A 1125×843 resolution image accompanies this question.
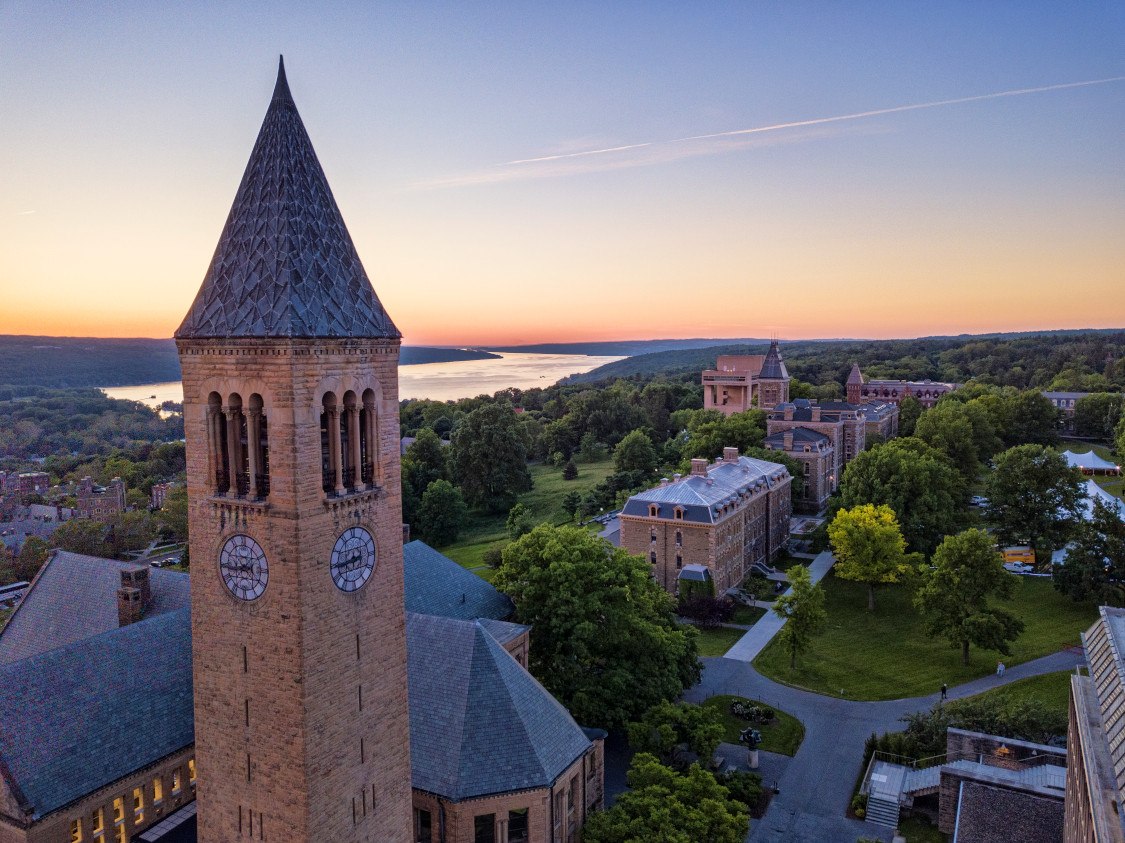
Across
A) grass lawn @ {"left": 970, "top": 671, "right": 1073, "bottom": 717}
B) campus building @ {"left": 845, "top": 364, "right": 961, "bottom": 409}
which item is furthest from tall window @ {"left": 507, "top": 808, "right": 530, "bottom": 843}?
campus building @ {"left": 845, "top": 364, "right": 961, "bottom": 409}

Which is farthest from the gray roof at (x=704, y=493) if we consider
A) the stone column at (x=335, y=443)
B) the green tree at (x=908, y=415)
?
the green tree at (x=908, y=415)

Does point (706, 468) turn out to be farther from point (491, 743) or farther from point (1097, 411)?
point (1097, 411)

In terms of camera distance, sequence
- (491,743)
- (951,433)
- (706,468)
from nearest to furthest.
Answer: (491,743)
(706,468)
(951,433)

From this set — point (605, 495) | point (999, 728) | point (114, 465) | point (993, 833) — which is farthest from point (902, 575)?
point (114, 465)

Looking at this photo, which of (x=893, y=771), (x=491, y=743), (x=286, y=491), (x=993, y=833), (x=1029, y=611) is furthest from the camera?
(x=1029, y=611)

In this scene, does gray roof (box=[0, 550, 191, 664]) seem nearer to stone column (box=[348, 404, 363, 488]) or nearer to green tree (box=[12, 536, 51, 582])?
stone column (box=[348, 404, 363, 488])

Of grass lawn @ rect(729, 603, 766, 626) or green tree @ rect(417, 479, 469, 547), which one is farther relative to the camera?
green tree @ rect(417, 479, 469, 547)

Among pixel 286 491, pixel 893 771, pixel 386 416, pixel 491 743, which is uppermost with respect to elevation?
pixel 386 416
